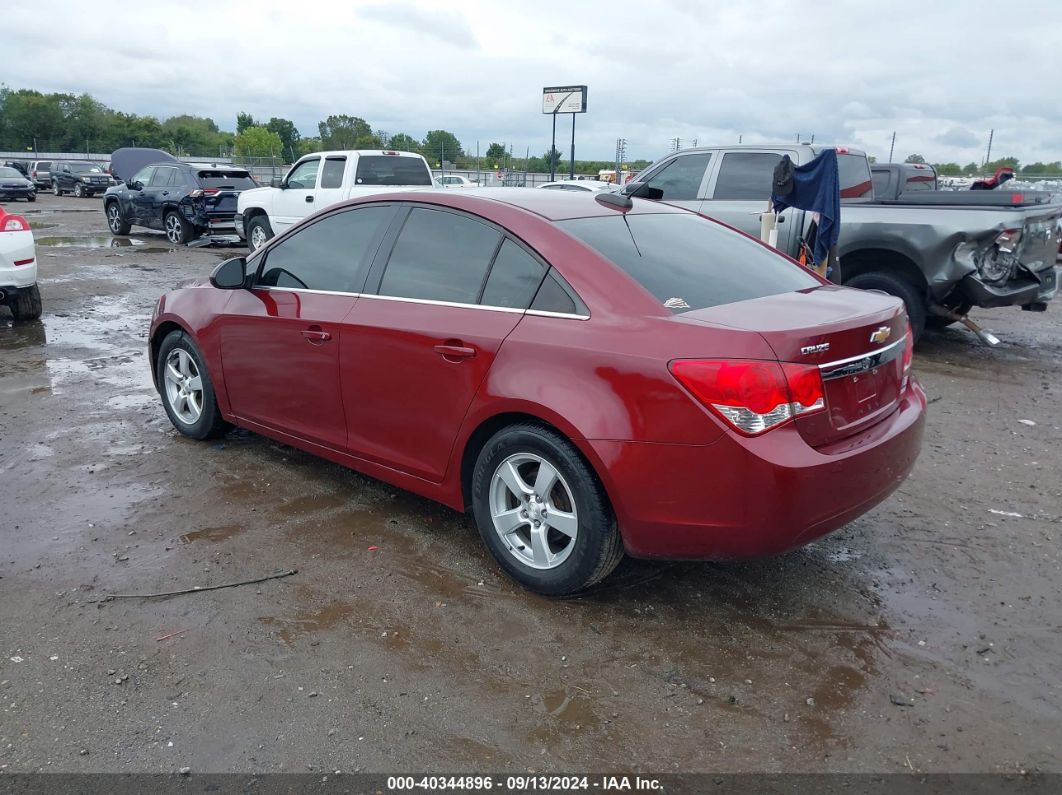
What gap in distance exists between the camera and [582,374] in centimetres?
313

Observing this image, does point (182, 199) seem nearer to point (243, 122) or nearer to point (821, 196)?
point (821, 196)

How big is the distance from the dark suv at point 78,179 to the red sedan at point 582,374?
36.9 m

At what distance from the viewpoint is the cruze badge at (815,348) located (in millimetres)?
2902

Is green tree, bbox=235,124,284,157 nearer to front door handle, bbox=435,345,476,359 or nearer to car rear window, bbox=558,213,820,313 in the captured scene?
car rear window, bbox=558,213,820,313

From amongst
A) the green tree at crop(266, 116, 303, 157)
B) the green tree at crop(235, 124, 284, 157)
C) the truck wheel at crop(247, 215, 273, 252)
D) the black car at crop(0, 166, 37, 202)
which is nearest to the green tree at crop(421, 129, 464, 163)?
the black car at crop(0, 166, 37, 202)

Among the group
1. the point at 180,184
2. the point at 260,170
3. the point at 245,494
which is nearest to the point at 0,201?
the point at 260,170

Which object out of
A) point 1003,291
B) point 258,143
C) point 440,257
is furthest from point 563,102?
point 258,143

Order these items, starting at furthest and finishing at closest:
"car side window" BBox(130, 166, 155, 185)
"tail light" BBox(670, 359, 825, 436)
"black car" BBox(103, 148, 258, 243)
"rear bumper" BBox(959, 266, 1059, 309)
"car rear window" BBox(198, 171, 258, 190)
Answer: "car side window" BBox(130, 166, 155, 185) → "car rear window" BBox(198, 171, 258, 190) → "black car" BBox(103, 148, 258, 243) → "rear bumper" BBox(959, 266, 1059, 309) → "tail light" BBox(670, 359, 825, 436)

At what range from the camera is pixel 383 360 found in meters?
3.84

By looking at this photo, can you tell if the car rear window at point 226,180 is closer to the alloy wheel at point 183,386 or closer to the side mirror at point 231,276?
the alloy wheel at point 183,386

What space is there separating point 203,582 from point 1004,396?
6274 millimetres

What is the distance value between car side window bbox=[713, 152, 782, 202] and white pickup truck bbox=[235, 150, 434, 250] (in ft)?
18.9

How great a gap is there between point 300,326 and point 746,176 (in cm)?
625

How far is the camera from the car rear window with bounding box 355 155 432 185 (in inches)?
531
